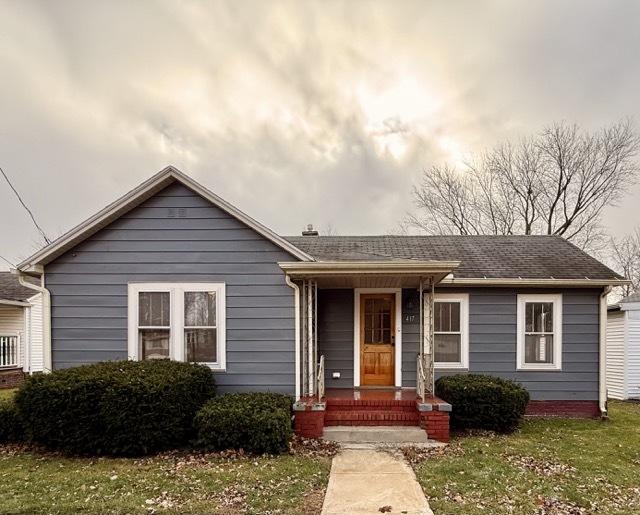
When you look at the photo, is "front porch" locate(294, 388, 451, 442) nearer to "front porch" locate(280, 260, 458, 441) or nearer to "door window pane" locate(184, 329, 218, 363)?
"front porch" locate(280, 260, 458, 441)

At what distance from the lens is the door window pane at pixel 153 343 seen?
7797 mm

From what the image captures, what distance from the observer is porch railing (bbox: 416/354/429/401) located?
7393 millimetres

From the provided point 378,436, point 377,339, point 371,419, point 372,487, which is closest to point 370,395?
point 371,419

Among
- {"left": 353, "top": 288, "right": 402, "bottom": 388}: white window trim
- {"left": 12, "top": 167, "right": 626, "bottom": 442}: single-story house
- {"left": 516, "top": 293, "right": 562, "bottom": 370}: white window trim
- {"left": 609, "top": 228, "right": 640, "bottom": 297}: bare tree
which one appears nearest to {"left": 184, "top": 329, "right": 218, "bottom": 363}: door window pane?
{"left": 12, "top": 167, "right": 626, "bottom": 442}: single-story house

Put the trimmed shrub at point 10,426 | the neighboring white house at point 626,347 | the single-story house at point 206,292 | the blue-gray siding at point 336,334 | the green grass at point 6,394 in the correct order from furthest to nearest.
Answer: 1. the neighboring white house at point 626,347
2. the green grass at point 6,394
3. the blue-gray siding at point 336,334
4. the single-story house at point 206,292
5. the trimmed shrub at point 10,426

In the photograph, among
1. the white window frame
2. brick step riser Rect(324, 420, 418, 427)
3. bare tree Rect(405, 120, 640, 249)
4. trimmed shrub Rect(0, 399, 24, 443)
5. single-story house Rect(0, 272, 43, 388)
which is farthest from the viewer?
bare tree Rect(405, 120, 640, 249)

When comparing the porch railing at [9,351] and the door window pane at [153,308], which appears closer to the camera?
the door window pane at [153,308]

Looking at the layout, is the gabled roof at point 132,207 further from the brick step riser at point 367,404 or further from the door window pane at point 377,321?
the brick step riser at point 367,404

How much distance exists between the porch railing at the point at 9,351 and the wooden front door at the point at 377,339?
13010 millimetres

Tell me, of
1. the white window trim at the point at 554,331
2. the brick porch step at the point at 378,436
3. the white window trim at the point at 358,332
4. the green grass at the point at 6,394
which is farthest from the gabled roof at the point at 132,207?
the white window trim at the point at 554,331

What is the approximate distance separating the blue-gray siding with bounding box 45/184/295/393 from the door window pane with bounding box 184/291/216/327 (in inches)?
11.3

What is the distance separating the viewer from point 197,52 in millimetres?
10648

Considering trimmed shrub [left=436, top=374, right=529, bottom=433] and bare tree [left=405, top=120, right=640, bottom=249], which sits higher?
bare tree [left=405, top=120, right=640, bottom=249]

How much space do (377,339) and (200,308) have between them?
150 inches
